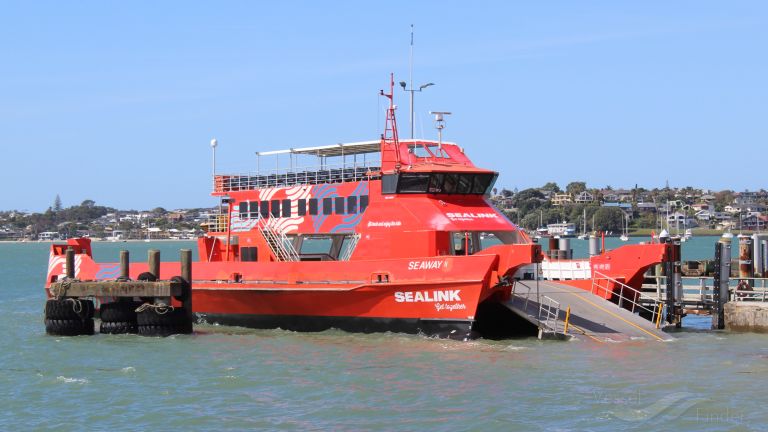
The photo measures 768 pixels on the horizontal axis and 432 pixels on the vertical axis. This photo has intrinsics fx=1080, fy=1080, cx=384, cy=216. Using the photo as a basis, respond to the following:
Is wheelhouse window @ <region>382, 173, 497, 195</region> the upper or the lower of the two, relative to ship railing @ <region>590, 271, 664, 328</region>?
upper

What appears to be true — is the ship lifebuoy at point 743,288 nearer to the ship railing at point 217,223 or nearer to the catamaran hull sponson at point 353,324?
the catamaran hull sponson at point 353,324

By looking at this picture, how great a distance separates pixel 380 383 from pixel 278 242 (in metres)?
9.77

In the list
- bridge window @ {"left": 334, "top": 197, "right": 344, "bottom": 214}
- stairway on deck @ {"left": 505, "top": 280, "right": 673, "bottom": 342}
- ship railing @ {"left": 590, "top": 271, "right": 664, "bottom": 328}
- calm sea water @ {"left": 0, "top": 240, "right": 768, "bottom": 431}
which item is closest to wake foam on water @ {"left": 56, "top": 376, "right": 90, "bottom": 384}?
calm sea water @ {"left": 0, "top": 240, "right": 768, "bottom": 431}

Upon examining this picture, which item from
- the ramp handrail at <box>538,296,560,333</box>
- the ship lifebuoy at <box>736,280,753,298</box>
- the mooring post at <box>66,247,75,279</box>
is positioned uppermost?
the mooring post at <box>66,247,75,279</box>

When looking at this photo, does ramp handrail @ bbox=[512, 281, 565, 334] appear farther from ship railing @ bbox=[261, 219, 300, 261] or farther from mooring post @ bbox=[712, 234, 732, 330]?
ship railing @ bbox=[261, 219, 300, 261]

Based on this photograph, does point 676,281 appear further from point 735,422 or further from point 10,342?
point 10,342

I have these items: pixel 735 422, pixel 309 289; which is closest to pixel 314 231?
pixel 309 289

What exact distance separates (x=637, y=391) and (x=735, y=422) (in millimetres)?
2309

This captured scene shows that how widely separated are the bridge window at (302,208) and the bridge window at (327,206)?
31.1 inches

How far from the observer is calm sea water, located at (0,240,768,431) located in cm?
1673

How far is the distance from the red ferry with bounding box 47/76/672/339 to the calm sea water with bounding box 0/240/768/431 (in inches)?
30.0

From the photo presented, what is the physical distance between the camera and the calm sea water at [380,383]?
659 inches

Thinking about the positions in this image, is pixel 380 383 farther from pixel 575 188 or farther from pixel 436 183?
pixel 575 188

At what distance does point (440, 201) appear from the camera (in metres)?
25.8
